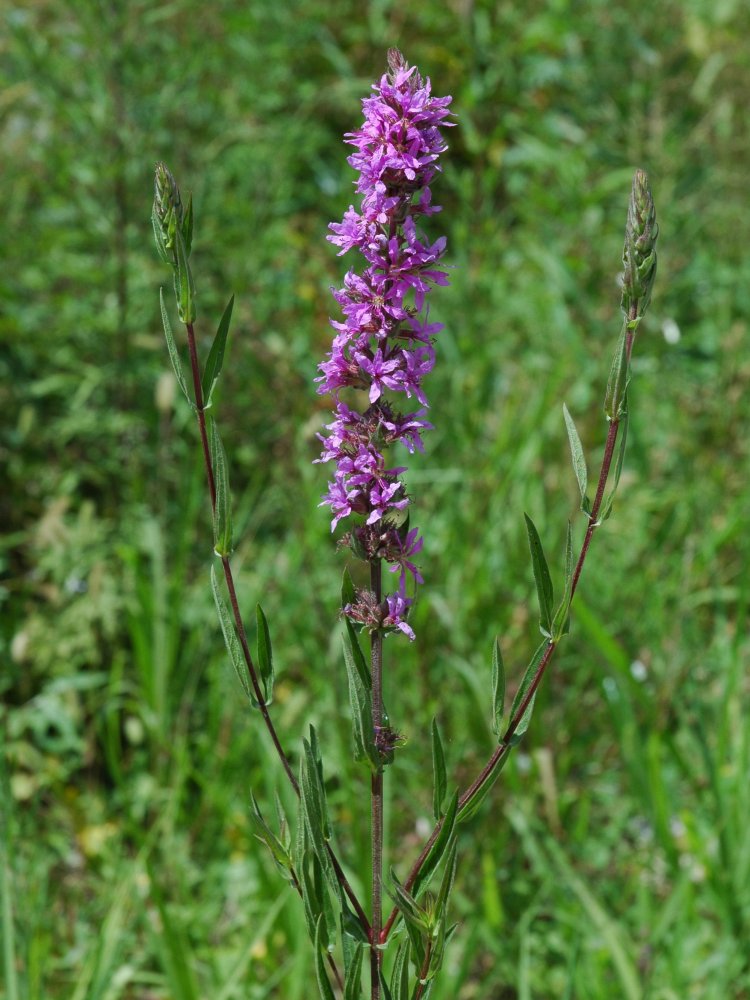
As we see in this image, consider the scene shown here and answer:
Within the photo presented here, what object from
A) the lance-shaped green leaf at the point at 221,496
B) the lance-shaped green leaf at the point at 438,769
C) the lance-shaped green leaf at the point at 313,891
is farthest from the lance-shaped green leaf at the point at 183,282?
the lance-shaped green leaf at the point at 313,891

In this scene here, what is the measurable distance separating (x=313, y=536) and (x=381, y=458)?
7.17ft

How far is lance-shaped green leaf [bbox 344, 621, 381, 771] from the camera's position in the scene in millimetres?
1307

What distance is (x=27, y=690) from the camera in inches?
131

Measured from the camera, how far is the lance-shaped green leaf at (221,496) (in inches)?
51.9

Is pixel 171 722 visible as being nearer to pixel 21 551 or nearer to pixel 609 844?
pixel 21 551

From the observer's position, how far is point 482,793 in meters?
1.37

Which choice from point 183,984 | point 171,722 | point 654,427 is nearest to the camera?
point 183,984

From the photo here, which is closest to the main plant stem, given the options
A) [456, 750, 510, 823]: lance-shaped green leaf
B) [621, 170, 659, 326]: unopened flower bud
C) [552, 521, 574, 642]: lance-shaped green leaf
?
[456, 750, 510, 823]: lance-shaped green leaf

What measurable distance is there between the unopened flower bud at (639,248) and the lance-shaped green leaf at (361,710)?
54cm

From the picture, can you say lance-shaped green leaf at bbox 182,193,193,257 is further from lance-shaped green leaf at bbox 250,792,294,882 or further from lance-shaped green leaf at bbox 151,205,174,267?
lance-shaped green leaf at bbox 250,792,294,882

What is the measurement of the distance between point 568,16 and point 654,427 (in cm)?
225

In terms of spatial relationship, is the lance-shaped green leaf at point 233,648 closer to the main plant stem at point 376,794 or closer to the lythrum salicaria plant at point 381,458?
the lythrum salicaria plant at point 381,458

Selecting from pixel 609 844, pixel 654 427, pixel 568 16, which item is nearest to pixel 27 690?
pixel 609 844

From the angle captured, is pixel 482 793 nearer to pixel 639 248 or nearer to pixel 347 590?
pixel 347 590
